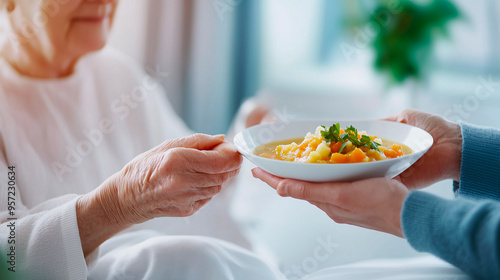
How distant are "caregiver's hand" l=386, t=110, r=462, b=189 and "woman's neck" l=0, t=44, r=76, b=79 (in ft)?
4.10

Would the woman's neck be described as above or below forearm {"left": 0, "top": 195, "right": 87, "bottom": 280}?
above

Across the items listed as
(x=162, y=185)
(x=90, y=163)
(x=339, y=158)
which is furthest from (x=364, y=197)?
(x=90, y=163)

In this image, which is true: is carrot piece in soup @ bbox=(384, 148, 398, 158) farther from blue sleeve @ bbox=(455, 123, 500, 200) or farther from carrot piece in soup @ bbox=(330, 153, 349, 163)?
blue sleeve @ bbox=(455, 123, 500, 200)

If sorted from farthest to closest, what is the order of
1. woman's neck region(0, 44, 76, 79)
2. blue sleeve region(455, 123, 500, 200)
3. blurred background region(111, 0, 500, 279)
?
blurred background region(111, 0, 500, 279) → woman's neck region(0, 44, 76, 79) → blue sleeve region(455, 123, 500, 200)

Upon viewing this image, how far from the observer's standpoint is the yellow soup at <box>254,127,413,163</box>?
1112 mm

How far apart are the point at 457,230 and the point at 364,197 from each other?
20 cm

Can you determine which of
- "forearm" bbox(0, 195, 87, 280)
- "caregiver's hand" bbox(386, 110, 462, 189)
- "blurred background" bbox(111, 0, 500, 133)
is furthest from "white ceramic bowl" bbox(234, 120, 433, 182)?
"blurred background" bbox(111, 0, 500, 133)

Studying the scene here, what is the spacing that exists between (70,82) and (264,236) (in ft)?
3.19

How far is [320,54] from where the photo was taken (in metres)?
4.20

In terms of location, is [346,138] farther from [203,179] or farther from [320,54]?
[320,54]

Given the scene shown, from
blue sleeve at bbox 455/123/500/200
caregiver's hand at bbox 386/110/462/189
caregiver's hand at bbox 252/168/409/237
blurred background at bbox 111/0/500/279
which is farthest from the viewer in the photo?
blurred background at bbox 111/0/500/279

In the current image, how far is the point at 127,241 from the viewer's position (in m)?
1.54

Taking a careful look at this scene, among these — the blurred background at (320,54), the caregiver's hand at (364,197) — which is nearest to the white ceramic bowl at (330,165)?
the caregiver's hand at (364,197)

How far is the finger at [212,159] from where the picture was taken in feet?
3.71
